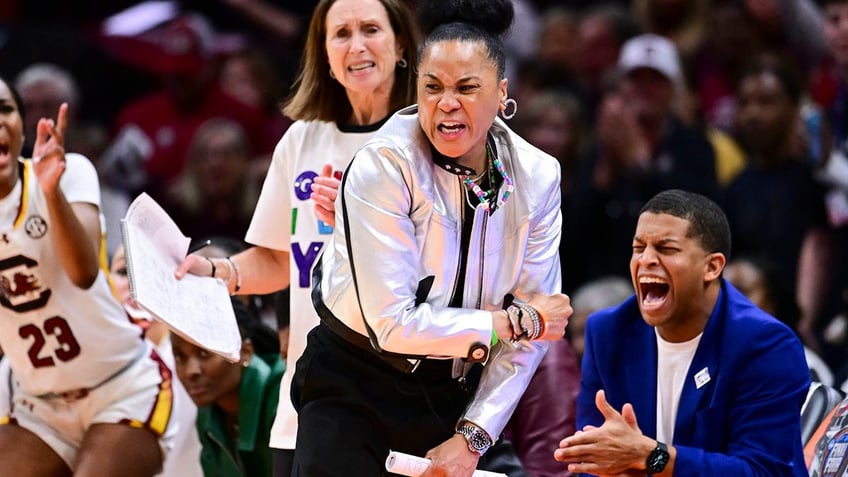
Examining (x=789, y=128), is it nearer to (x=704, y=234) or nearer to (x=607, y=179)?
(x=607, y=179)

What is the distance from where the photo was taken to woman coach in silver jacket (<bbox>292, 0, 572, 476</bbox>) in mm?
3953

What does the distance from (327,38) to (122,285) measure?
2.22 meters

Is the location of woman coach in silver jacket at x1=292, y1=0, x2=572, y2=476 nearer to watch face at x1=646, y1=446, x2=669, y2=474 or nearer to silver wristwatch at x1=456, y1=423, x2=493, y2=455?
silver wristwatch at x1=456, y1=423, x2=493, y2=455

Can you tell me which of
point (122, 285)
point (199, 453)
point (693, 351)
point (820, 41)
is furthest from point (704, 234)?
point (820, 41)

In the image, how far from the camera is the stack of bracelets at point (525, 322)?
405 cm

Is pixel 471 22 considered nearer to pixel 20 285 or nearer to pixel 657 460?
pixel 657 460

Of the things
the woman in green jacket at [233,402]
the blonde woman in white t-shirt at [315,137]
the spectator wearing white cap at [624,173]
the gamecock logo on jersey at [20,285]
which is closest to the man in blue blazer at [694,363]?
the blonde woman in white t-shirt at [315,137]

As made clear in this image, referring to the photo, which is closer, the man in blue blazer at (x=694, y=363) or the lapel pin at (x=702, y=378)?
the man in blue blazer at (x=694, y=363)

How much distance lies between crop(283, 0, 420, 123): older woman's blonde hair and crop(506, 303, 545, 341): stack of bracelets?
116cm

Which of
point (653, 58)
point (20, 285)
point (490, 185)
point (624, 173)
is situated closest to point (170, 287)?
point (490, 185)

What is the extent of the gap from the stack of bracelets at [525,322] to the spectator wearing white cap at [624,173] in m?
3.51

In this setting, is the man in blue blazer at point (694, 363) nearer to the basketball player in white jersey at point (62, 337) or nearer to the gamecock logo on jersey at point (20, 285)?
the basketball player in white jersey at point (62, 337)

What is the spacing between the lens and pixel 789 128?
779 centimetres

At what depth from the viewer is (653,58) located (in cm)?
830
